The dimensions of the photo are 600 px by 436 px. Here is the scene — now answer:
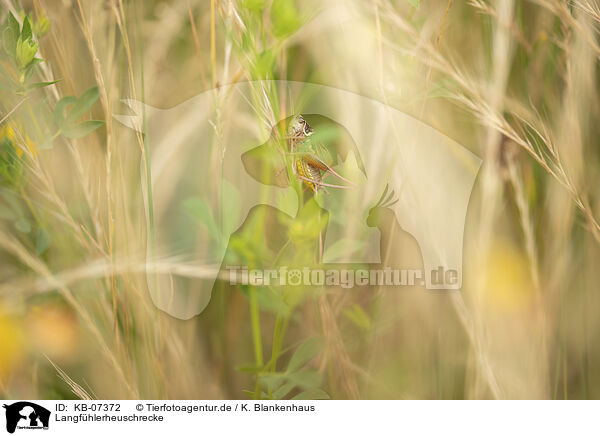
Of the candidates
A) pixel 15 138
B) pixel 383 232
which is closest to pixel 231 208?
pixel 383 232

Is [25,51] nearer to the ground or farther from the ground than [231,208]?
farther from the ground

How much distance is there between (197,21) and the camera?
0.60m

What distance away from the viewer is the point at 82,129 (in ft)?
1.96

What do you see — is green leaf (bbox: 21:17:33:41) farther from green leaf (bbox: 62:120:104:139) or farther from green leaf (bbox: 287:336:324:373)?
green leaf (bbox: 287:336:324:373)

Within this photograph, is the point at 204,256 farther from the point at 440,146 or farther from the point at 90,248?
the point at 440,146

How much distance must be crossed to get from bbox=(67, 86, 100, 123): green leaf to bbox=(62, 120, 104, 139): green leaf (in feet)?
0.03

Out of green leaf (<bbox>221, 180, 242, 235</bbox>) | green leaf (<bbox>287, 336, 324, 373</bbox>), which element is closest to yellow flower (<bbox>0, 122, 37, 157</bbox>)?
green leaf (<bbox>221, 180, 242, 235</bbox>)

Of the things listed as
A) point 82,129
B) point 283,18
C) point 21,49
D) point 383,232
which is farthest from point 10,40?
point 383,232

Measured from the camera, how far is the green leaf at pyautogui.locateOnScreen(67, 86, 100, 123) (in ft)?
1.95

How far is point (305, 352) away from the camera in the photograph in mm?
589

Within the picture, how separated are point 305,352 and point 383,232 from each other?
18cm

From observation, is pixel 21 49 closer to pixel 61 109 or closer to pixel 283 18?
pixel 61 109
